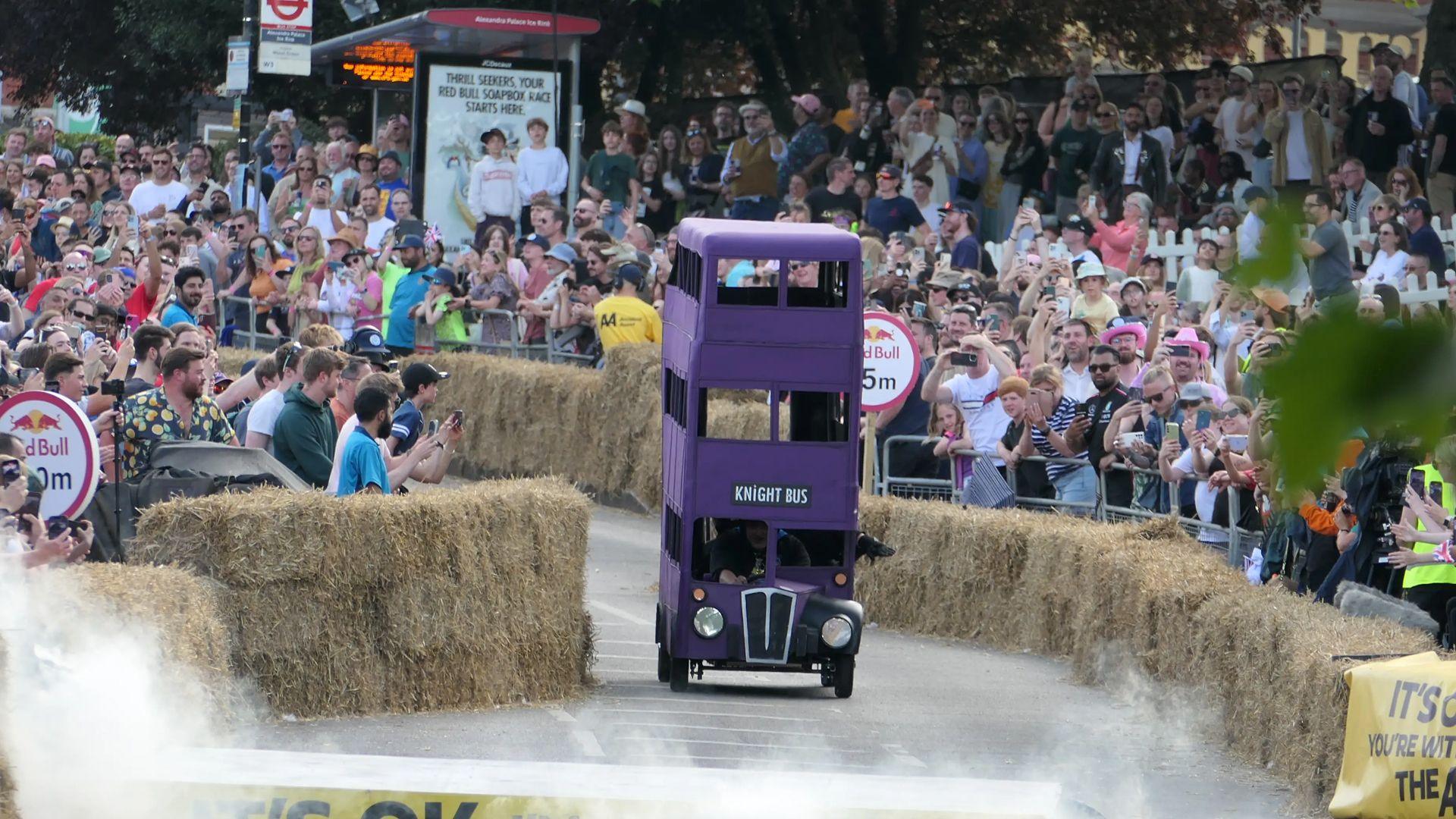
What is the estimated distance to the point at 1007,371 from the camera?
1606 cm

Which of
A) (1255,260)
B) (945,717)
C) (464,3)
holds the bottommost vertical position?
(945,717)

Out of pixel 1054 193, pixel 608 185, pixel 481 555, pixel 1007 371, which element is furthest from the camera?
pixel 608 185

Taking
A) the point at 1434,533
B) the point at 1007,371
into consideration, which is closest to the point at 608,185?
the point at 1007,371

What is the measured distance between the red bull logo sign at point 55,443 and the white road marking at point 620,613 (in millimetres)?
7112

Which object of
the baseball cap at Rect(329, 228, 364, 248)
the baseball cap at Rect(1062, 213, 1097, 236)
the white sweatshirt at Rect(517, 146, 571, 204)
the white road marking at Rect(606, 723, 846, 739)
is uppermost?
the white sweatshirt at Rect(517, 146, 571, 204)

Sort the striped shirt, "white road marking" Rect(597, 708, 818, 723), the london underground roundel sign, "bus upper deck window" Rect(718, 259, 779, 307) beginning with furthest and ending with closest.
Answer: the london underground roundel sign, the striped shirt, "bus upper deck window" Rect(718, 259, 779, 307), "white road marking" Rect(597, 708, 818, 723)

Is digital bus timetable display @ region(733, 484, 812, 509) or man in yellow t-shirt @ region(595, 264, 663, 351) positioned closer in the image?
digital bus timetable display @ region(733, 484, 812, 509)

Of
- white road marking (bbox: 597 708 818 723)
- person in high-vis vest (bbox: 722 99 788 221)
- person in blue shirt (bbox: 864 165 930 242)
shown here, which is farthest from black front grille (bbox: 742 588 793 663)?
person in high-vis vest (bbox: 722 99 788 221)

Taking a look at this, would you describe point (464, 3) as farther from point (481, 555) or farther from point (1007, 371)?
point (481, 555)

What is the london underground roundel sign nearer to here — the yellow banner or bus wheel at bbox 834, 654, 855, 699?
bus wheel at bbox 834, 654, 855, 699

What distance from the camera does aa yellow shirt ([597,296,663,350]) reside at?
69.9 feet

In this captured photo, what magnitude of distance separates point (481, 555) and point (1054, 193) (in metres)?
12.2

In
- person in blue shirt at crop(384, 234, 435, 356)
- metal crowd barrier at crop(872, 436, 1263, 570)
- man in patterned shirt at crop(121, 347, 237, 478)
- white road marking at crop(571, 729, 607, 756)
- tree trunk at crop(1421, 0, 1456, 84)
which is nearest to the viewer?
white road marking at crop(571, 729, 607, 756)

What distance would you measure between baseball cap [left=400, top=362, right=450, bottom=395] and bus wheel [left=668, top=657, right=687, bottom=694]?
2397 mm
